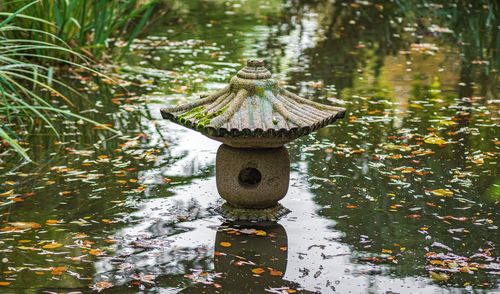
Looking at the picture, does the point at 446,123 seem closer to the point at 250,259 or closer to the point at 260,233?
the point at 260,233

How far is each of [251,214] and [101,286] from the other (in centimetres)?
147

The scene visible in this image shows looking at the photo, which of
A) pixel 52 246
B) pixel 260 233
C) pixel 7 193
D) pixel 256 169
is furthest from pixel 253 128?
pixel 7 193

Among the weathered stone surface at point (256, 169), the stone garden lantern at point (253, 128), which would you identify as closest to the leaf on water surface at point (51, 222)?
the stone garden lantern at point (253, 128)

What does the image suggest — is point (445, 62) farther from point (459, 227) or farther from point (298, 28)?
point (459, 227)

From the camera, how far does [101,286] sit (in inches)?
206

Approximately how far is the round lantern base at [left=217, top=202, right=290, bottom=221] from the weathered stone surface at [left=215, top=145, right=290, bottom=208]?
0.14ft

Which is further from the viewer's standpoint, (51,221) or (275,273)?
(51,221)

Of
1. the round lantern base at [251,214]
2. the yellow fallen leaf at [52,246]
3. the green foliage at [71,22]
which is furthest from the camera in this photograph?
the green foliage at [71,22]

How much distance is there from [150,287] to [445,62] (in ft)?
22.6

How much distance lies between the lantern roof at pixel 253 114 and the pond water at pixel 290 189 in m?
0.68

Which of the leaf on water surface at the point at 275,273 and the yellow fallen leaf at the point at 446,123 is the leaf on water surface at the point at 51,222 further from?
the yellow fallen leaf at the point at 446,123

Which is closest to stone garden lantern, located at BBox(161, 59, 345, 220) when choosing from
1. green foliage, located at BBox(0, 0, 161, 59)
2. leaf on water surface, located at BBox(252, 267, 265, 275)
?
leaf on water surface, located at BBox(252, 267, 265, 275)

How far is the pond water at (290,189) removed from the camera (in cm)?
549

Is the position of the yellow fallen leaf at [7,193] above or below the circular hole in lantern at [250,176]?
below
